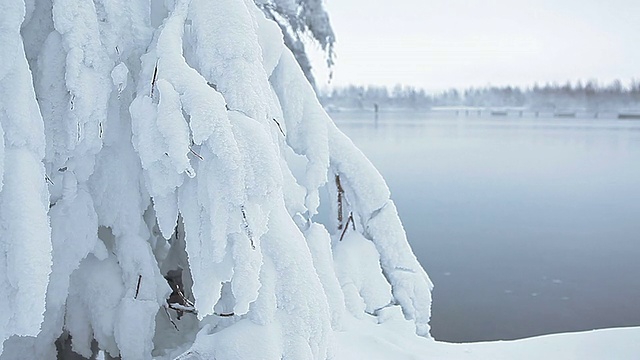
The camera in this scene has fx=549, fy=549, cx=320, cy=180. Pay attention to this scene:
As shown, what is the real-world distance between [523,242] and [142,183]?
10.9 meters

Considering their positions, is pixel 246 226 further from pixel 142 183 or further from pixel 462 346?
pixel 462 346

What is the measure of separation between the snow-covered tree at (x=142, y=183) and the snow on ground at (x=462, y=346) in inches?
32.3

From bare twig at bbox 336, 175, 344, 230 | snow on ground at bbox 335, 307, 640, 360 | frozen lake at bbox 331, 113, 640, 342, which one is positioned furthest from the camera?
frozen lake at bbox 331, 113, 640, 342

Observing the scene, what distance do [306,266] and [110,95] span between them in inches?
36.2

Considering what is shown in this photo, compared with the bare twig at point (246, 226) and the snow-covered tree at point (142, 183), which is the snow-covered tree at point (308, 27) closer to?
the snow-covered tree at point (142, 183)

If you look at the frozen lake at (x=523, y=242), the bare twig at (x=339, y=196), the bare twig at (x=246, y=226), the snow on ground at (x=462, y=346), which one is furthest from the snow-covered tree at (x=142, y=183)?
the frozen lake at (x=523, y=242)

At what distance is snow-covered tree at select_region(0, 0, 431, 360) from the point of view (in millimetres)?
1547

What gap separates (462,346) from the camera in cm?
323

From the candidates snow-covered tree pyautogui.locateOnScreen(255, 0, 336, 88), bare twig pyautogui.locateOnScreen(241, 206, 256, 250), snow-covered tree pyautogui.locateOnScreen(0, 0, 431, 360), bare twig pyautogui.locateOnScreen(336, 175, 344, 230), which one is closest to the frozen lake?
snow-covered tree pyautogui.locateOnScreen(255, 0, 336, 88)

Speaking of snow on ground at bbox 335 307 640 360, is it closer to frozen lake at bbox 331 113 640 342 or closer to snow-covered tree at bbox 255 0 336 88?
snow-covered tree at bbox 255 0 336 88

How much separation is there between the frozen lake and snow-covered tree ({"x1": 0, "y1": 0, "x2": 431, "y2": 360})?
6.14m

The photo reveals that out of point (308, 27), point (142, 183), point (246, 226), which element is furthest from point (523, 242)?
point (246, 226)

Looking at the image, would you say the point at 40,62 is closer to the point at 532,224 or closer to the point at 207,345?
the point at 207,345

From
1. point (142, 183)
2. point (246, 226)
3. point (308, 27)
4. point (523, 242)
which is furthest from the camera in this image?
point (523, 242)
